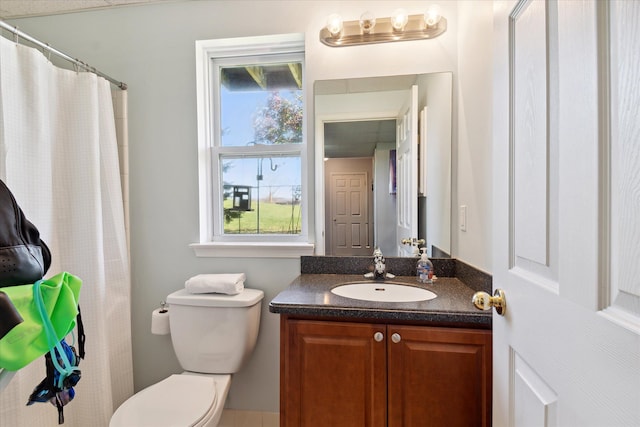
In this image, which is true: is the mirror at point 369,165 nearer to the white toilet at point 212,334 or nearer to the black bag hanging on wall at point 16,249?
the white toilet at point 212,334

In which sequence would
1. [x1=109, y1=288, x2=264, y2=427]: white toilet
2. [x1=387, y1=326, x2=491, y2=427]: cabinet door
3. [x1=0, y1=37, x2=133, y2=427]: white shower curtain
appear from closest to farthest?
1. [x1=387, y1=326, x2=491, y2=427]: cabinet door
2. [x1=0, y1=37, x2=133, y2=427]: white shower curtain
3. [x1=109, y1=288, x2=264, y2=427]: white toilet

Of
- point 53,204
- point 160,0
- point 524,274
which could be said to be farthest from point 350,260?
point 160,0

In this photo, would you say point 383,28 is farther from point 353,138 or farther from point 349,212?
point 349,212

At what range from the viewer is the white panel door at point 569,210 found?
0.38 meters

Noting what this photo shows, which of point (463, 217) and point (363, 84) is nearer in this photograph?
point (463, 217)

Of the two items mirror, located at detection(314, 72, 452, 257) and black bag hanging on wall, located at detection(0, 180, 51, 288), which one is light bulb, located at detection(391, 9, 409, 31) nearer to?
mirror, located at detection(314, 72, 452, 257)

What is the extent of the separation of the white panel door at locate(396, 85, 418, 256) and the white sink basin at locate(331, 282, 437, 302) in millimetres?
237

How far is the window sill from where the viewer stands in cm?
161

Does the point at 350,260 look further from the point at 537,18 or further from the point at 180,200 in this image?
the point at 537,18

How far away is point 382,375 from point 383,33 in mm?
1560

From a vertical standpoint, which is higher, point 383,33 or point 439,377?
point 383,33

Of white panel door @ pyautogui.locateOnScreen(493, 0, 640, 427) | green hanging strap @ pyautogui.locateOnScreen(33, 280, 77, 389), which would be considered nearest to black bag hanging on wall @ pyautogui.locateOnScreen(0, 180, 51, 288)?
green hanging strap @ pyautogui.locateOnScreen(33, 280, 77, 389)

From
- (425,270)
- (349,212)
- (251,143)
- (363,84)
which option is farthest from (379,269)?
(251,143)

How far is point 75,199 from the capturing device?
143cm
